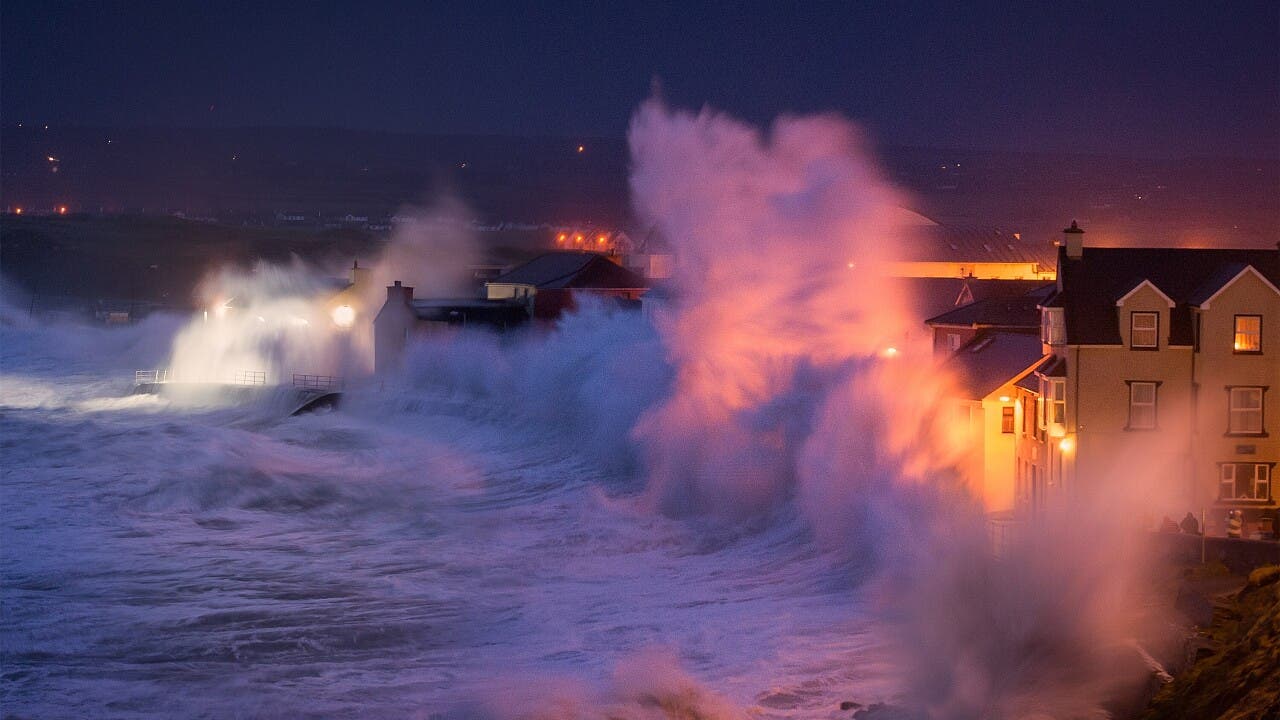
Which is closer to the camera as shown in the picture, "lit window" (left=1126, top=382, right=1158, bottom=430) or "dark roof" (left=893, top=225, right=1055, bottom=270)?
"lit window" (left=1126, top=382, right=1158, bottom=430)

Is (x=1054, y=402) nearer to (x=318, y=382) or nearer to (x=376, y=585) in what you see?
(x=376, y=585)

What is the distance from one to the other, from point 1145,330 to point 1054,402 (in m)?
1.72

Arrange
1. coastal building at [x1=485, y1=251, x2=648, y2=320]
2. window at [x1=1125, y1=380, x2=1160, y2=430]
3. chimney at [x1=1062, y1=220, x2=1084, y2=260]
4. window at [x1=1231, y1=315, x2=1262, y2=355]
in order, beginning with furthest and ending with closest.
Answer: coastal building at [x1=485, y1=251, x2=648, y2=320] → chimney at [x1=1062, y1=220, x2=1084, y2=260] → window at [x1=1231, y1=315, x2=1262, y2=355] → window at [x1=1125, y1=380, x2=1160, y2=430]

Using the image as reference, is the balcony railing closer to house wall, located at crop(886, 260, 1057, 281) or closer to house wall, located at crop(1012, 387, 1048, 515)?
house wall, located at crop(886, 260, 1057, 281)

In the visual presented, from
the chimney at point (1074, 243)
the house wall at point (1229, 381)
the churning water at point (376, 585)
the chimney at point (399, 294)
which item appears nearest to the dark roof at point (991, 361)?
the chimney at point (1074, 243)

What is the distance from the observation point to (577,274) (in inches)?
2192

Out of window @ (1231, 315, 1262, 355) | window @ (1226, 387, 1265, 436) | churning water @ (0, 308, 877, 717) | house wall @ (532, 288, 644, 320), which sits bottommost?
churning water @ (0, 308, 877, 717)

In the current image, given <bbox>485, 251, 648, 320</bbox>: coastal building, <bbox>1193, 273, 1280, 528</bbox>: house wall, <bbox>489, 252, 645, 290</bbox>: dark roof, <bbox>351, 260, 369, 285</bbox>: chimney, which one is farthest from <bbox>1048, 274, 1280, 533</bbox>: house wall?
<bbox>351, 260, 369, 285</bbox>: chimney

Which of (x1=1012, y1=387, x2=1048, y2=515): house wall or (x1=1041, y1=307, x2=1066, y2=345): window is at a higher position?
(x1=1041, y1=307, x2=1066, y2=345): window

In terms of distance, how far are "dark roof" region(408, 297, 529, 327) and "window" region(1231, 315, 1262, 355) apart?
1314 inches

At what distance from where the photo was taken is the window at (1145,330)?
2178 cm

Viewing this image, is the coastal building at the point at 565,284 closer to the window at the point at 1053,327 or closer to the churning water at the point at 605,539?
the churning water at the point at 605,539

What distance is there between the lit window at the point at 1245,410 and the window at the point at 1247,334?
613mm

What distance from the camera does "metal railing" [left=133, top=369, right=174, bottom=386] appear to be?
55.0 m
